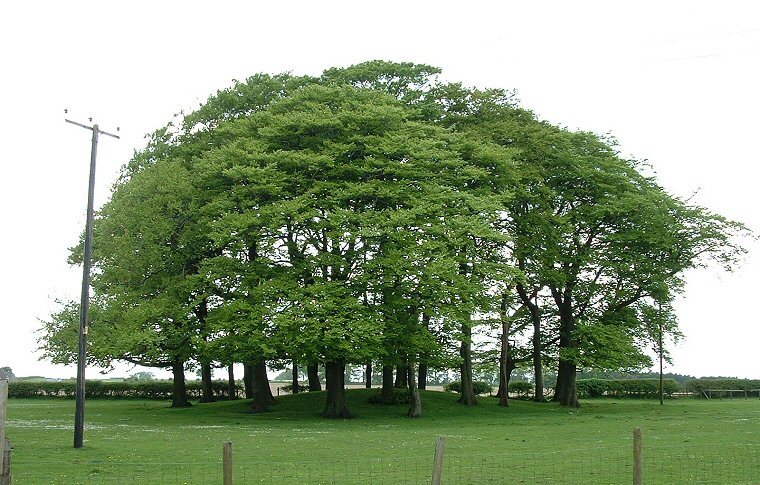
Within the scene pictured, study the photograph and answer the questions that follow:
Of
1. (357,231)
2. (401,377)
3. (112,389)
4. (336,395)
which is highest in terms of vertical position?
(357,231)

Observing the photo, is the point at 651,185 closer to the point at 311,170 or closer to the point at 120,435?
the point at 311,170

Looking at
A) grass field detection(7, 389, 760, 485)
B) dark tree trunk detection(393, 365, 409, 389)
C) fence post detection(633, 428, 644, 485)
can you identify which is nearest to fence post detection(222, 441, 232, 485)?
grass field detection(7, 389, 760, 485)

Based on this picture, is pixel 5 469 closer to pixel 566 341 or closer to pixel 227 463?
pixel 227 463

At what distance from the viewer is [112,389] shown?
78.5 meters

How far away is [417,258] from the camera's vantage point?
4300cm

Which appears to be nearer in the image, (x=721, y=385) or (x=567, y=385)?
(x=567, y=385)

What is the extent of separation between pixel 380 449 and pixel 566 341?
3471 centimetres

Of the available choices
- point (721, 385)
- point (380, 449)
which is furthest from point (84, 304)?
point (721, 385)

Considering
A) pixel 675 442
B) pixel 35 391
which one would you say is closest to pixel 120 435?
pixel 675 442

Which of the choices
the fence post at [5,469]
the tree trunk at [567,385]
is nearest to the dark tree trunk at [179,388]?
the tree trunk at [567,385]

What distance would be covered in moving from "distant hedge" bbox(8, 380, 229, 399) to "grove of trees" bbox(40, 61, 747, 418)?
1990 cm

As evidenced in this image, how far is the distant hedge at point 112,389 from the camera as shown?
7738cm

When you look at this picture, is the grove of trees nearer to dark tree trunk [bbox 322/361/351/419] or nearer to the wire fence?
dark tree trunk [bbox 322/361/351/419]

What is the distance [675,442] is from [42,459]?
66.8 feet
